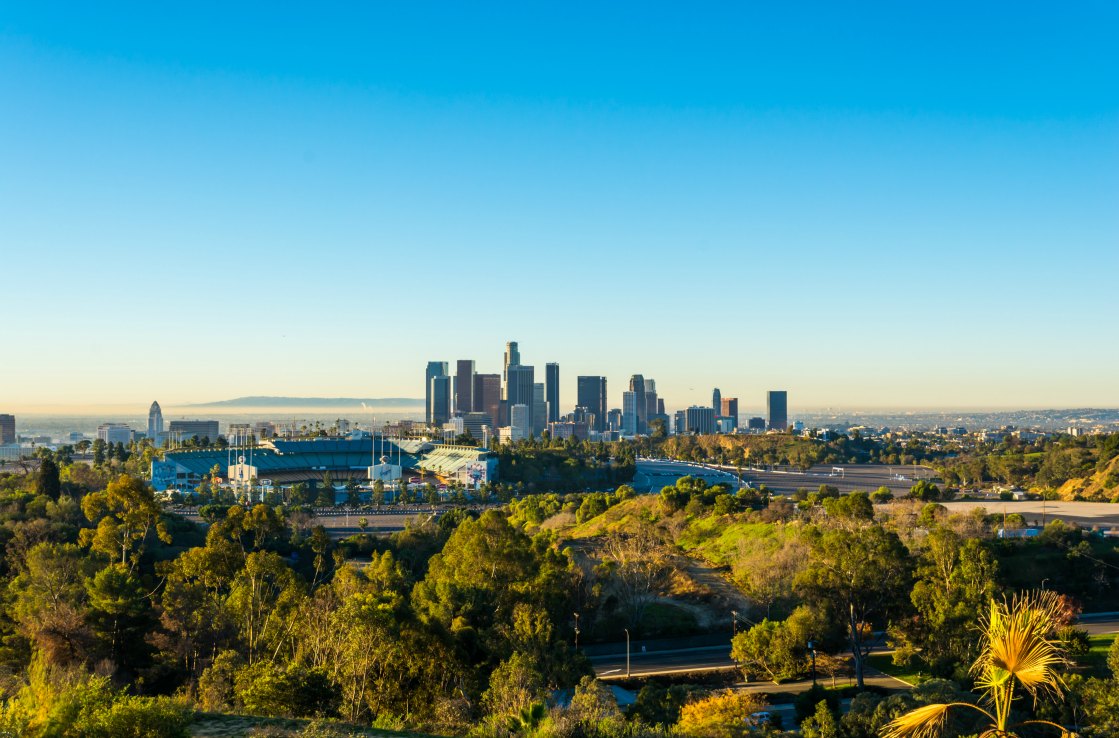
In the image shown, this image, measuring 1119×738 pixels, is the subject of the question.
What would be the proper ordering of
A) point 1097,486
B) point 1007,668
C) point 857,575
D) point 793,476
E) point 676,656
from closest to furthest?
point 1007,668, point 857,575, point 676,656, point 1097,486, point 793,476

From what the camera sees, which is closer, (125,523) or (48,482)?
(125,523)

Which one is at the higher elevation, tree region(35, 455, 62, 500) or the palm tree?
the palm tree

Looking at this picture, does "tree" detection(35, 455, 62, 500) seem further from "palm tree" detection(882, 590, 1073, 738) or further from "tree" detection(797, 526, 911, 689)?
"palm tree" detection(882, 590, 1073, 738)

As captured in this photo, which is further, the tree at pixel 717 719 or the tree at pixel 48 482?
the tree at pixel 48 482

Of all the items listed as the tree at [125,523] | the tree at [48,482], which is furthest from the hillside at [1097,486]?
the tree at [48,482]

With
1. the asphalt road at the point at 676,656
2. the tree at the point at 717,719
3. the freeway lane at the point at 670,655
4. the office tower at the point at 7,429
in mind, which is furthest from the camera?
the office tower at the point at 7,429

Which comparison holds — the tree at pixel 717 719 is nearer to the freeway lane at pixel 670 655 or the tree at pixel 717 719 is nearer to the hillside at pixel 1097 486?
the freeway lane at pixel 670 655

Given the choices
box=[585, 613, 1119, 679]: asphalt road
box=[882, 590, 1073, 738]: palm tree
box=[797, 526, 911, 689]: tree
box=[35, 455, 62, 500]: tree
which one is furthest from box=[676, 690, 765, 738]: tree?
box=[35, 455, 62, 500]: tree

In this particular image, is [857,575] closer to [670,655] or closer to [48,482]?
[670,655]

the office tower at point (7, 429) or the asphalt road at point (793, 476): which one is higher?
the office tower at point (7, 429)

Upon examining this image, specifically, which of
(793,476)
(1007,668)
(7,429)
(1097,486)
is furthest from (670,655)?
(7,429)
